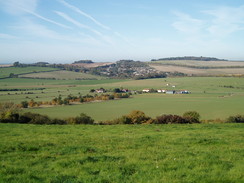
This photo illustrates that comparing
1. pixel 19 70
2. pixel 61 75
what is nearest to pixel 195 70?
pixel 61 75

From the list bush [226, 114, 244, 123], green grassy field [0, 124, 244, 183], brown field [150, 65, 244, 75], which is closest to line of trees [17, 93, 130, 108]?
bush [226, 114, 244, 123]

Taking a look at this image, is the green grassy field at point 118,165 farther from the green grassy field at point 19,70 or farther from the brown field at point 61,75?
the green grassy field at point 19,70

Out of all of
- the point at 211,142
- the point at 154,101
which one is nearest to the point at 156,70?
the point at 154,101

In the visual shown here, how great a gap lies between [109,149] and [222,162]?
15.6ft

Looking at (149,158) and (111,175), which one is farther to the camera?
(149,158)

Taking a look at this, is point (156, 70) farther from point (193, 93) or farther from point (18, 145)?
point (18, 145)

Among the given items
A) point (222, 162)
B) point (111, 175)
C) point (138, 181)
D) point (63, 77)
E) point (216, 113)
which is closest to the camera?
point (138, 181)

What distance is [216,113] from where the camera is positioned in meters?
54.3

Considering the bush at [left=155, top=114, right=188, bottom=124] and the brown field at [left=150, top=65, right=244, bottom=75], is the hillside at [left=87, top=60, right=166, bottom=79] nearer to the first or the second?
the brown field at [left=150, top=65, right=244, bottom=75]

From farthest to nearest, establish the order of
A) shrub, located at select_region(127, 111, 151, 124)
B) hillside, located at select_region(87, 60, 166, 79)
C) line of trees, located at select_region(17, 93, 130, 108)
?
hillside, located at select_region(87, 60, 166, 79), line of trees, located at select_region(17, 93, 130, 108), shrub, located at select_region(127, 111, 151, 124)

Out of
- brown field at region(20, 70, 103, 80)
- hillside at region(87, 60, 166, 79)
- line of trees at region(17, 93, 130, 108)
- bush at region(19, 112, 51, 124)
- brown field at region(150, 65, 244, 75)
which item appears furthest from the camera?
hillside at region(87, 60, 166, 79)

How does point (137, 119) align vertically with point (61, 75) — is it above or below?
below

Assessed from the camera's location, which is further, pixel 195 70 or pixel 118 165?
pixel 195 70

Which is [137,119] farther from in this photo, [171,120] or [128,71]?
[128,71]
